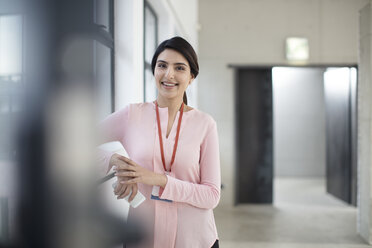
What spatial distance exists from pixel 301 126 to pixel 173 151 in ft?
26.6

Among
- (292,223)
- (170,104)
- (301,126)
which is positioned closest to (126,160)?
(170,104)

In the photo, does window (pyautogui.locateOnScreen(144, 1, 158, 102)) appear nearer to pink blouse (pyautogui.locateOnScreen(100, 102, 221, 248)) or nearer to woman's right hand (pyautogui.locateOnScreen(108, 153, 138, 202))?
pink blouse (pyautogui.locateOnScreen(100, 102, 221, 248))

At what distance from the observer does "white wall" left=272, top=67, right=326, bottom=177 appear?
28.2 feet

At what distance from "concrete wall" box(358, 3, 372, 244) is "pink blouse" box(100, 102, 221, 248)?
3406 millimetres

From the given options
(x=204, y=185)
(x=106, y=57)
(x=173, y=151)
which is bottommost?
(x=204, y=185)

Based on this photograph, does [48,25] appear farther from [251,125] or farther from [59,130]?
[251,125]

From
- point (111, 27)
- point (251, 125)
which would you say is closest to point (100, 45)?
point (111, 27)

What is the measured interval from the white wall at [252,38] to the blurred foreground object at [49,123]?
5212 mm

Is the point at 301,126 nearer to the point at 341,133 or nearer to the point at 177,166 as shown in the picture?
the point at 341,133

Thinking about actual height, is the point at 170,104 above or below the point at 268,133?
above

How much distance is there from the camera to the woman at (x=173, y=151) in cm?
105

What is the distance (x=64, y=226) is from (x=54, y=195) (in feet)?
0.23

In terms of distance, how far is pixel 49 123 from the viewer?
2.17 ft

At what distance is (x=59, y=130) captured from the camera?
0.68 metres
